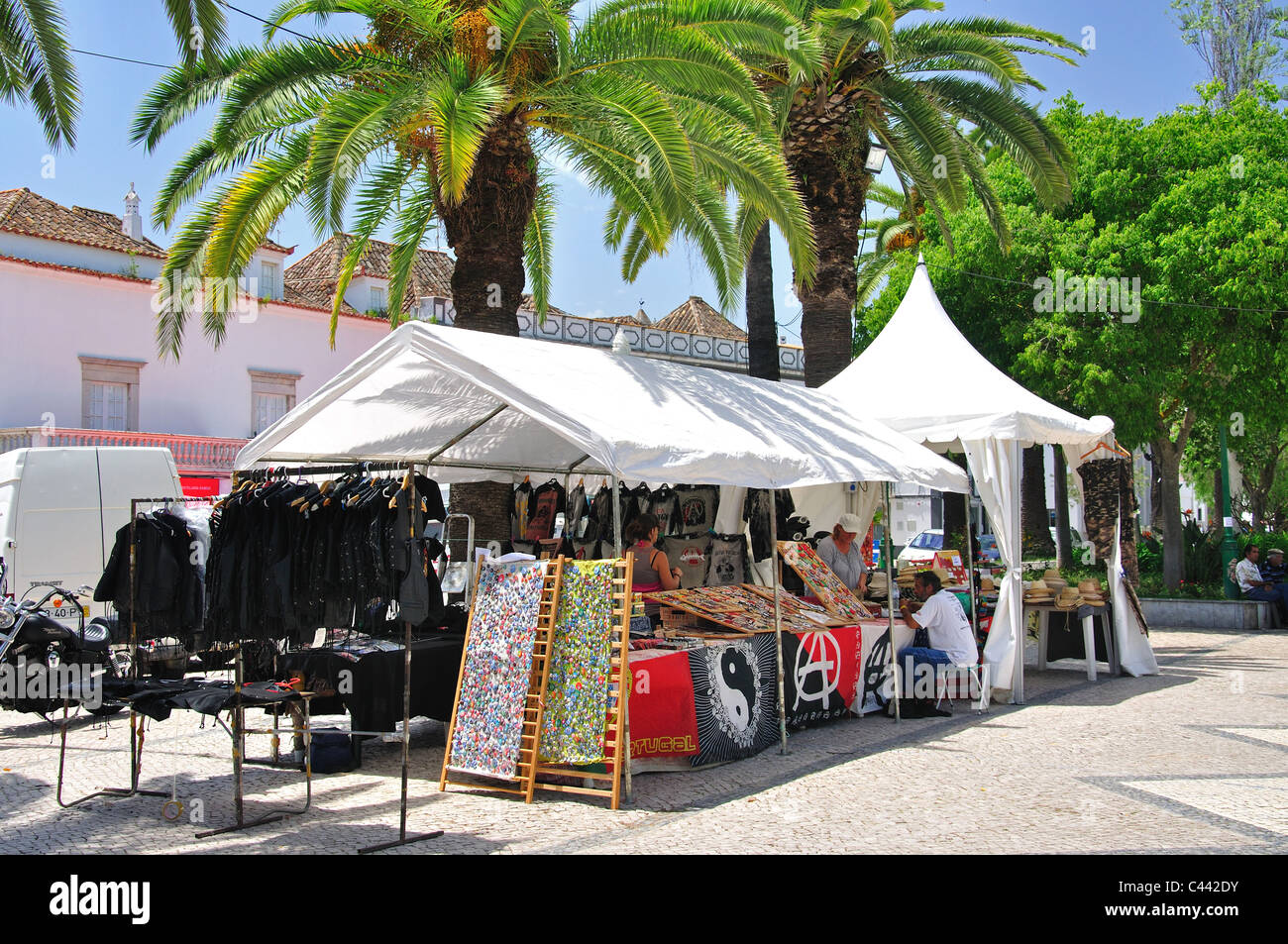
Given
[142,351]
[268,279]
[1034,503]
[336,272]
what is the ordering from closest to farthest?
[1034,503] < [142,351] < [268,279] < [336,272]

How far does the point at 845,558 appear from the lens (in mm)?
12031

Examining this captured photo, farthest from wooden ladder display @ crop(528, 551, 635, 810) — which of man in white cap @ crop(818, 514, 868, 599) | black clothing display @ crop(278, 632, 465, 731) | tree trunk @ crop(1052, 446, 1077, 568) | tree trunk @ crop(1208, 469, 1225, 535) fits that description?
tree trunk @ crop(1052, 446, 1077, 568)

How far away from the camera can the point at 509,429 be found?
37.3ft

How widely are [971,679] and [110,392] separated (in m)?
22.4

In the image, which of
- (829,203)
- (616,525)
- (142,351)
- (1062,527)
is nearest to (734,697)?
(616,525)

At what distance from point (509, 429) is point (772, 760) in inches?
188

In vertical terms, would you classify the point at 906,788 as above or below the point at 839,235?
below

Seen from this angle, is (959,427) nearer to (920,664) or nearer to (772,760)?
(920,664)

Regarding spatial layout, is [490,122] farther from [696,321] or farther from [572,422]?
[696,321]

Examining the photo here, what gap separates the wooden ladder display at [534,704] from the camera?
7.18m

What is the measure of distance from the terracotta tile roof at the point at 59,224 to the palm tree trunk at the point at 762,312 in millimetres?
17758

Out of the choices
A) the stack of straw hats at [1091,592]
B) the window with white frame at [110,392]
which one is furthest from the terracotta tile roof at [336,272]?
the stack of straw hats at [1091,592]

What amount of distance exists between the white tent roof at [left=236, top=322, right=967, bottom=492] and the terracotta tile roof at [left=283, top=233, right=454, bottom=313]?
71.4 feet

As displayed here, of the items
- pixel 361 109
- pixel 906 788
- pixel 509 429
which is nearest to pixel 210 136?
pixel 361 109
